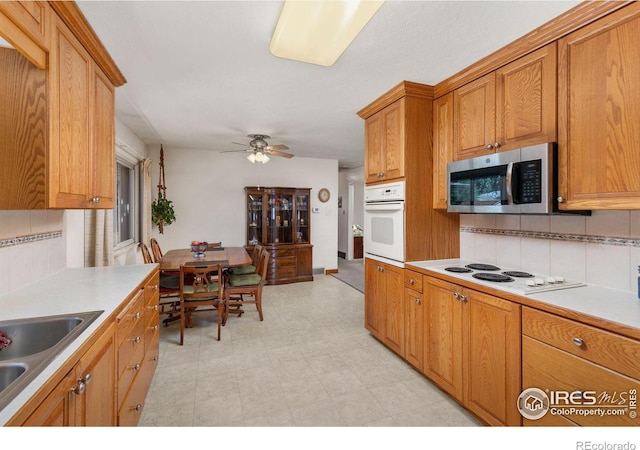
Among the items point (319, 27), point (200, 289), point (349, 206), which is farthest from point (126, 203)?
point (349, 206)

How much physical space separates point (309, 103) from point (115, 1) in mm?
1704

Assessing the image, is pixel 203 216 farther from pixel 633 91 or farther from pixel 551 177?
pixel 633 91

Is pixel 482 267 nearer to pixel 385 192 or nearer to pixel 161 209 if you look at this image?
pixel 385 192

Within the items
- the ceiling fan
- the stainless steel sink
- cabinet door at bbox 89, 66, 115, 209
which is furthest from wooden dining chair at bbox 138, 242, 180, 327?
the stainless steel sink

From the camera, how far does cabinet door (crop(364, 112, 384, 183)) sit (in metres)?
2.73

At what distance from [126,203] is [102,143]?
2666 millimetres

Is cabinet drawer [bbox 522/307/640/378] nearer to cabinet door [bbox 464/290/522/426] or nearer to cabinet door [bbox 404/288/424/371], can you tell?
cabinet door [bbox 464/290/522/426]

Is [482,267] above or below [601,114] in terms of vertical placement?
below

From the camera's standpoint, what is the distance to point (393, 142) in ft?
8.34

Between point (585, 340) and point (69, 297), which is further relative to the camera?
point (69, 297)

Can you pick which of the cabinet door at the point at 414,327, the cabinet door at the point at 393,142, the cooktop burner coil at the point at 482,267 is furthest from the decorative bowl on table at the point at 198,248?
the cooktop burner coil at the point at 482,267

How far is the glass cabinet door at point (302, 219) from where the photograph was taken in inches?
215

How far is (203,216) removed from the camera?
5.20 meters
